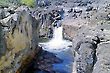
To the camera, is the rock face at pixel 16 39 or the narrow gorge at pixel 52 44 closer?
the narrow gorge at pixel 52 44

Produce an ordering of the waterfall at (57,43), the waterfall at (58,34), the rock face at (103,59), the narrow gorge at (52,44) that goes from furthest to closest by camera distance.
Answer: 1. the waterfall at (58,34)
2. the waterfall at (57,43)
3. the narrow gorge at (52,44)
4. the rock face at (103,59)

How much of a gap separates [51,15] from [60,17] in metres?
2.54

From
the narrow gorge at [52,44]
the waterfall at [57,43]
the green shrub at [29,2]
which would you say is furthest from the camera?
the green shrub at [29,2]

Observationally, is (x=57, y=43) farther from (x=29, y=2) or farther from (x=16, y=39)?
(x=29, y=2)

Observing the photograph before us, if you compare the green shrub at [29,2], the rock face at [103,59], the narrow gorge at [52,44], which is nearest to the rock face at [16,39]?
the narrow gorge at [52,44]

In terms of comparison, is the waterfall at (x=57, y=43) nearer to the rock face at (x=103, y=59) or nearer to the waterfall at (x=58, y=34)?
the waterfall at (x=58, y=34)

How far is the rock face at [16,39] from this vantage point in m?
24.4

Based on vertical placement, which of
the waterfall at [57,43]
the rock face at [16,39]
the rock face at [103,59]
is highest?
the rock face at [103,59]

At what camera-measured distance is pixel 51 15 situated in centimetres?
5988

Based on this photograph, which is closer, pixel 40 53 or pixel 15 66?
pixel 15 66

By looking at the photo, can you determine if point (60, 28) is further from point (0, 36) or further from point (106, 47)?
point (106, 47)

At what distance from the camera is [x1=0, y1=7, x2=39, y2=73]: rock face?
24.4 metres

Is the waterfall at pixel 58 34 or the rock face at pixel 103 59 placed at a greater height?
the rock face at pixel 103 59

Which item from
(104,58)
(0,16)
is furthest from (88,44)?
(0,16)
